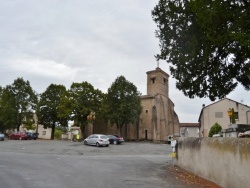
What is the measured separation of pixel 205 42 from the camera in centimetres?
1427

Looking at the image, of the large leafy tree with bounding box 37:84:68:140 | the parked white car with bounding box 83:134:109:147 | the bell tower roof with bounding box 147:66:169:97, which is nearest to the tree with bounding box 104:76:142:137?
the bell tower roof with bounding box 147:66:169:97

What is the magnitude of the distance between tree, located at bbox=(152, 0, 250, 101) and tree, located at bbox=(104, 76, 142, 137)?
133 ft

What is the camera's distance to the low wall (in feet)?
28.5

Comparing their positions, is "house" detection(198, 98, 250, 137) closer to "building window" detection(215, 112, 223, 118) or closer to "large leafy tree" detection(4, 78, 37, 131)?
"building window" detection(215, 112, 223, 118)

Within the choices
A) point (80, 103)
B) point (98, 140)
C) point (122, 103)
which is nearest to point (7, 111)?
point (80, 103)

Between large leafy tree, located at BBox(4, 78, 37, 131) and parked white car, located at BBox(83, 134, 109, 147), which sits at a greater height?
large leafy tree, located at BBox(4, 78, 37, 131)

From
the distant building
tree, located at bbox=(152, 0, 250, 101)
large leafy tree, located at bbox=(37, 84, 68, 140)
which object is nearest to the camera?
tree, located at bbox=(152, 0, 250, 101)

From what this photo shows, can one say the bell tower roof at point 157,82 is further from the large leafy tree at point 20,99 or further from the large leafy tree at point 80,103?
the large leafy tree at point 20,99

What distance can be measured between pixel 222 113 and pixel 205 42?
41.8 m

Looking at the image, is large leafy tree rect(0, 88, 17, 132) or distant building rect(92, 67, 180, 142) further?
distant building rect(92, 67, 180, 142)

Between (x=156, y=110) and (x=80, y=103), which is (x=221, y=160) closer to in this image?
(x=80, y=103)

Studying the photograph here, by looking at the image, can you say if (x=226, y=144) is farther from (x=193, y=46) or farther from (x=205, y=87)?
(x=205, y=87)

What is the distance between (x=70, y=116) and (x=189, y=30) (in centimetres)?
4646

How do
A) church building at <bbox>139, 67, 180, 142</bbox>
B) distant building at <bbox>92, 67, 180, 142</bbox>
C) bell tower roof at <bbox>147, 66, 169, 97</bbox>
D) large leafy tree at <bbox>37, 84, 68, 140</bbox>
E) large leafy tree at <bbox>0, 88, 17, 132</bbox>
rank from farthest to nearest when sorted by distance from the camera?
bell tower roof at <bbox>147, 66, 169, 97</bbox> < distant building at <bbox>92, 67, 180, 142</bbox> < church building at <bbox>139, 67, 180, 142</bbox> < large leafy tree at <bbox>37, 84, 68, 140</bbox> < large leafy tree at <bbox>0, 88, 17, 132</bbox>
